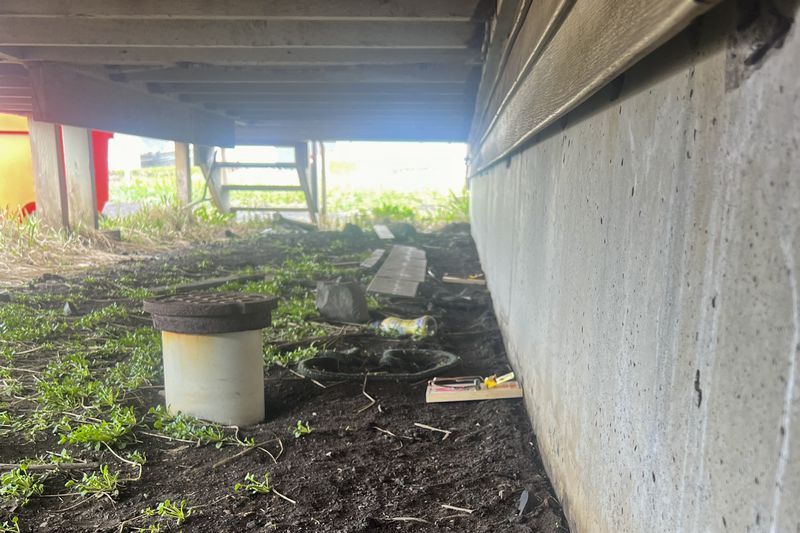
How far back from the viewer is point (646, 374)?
1230mm

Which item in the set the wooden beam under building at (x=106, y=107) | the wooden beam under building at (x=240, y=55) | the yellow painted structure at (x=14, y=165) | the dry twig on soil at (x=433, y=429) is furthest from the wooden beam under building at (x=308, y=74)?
the dry twig on soil at (x=433, y=429)

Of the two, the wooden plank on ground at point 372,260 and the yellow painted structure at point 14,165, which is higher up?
the yellow painted structure at point 14,165

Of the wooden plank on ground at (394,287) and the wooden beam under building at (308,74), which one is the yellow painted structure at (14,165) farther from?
the wooden plank on ground at (394,287)

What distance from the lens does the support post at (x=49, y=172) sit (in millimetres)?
7969

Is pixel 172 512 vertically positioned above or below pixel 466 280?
below

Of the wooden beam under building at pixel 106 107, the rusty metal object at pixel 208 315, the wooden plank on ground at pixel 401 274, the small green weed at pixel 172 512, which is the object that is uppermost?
the wooden beam under building at pixel 106 107

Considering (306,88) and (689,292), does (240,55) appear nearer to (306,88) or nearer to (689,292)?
(306,88)

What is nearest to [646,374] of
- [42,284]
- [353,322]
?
[353,322]

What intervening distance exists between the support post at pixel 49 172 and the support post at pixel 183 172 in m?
4.56

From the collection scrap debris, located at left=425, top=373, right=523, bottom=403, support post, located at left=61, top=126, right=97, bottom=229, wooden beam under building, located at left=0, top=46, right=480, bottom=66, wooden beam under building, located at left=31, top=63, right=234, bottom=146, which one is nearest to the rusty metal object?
scrap debris, located at left=425, top=373, right=523, bottom=403

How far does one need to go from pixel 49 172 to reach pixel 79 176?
2.19 ft

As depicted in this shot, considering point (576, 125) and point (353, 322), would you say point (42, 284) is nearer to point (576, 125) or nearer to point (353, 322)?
point (353, 322)

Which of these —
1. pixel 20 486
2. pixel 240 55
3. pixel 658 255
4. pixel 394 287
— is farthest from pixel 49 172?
pixel 658 255

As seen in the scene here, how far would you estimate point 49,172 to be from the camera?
804 centimetres
